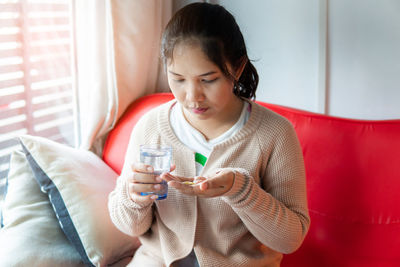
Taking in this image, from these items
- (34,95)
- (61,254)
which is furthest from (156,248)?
(34,95)

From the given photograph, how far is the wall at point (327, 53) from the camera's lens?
165 cm

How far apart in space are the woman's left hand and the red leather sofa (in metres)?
0.61

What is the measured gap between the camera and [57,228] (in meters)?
1.55

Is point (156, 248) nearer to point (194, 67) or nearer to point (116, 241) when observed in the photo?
point (116, 241)

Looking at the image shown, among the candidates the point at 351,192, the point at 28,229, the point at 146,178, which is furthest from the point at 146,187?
the point at 351,192

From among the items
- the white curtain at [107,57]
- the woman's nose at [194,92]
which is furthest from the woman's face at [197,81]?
the white curtain at [107,57]

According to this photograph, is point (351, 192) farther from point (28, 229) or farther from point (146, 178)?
point (28, 229)

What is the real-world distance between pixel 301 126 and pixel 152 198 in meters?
0.73

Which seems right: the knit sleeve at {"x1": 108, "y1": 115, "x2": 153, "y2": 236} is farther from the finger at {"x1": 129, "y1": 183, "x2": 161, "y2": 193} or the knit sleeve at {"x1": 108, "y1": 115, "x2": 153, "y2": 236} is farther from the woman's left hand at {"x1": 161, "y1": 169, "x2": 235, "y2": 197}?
the woman's left hand at {"x1": 161, "y1": 169, "x2": 235, "y2": 197}

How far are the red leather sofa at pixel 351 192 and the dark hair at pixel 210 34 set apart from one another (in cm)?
54

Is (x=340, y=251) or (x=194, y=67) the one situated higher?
(x=194, y=67)

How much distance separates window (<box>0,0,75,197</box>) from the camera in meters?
1.64

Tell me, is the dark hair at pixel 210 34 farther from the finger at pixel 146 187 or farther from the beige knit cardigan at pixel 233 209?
the finger at pixel 146 187

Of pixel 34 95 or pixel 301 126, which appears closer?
pixel 301 126
